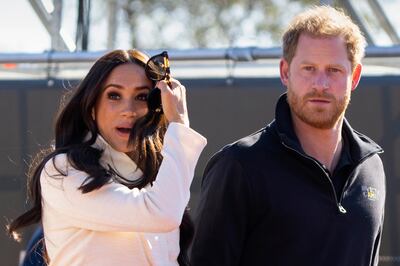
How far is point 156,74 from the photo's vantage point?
10.6 ft

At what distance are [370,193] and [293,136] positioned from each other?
1.16ft

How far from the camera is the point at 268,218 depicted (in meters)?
3.29

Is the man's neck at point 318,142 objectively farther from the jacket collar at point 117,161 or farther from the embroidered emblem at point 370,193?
the jacket collar at point 117,161

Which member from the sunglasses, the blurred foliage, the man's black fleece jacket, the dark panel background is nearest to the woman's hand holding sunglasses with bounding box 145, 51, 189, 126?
the sunglasses

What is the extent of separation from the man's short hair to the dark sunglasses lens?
53cm

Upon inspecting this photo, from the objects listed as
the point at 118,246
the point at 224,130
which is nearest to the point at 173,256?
the point at 118,246

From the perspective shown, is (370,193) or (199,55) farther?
(199,55)

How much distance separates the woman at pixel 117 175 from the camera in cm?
297

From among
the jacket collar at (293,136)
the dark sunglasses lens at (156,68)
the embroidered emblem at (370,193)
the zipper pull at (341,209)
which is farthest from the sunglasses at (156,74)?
the embroidered emblem at (370,193)

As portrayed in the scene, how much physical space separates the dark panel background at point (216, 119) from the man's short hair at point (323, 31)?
1.84 meters

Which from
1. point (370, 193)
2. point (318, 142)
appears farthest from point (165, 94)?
point (370, 193)

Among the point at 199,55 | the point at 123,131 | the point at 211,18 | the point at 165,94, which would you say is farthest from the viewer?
the point at 211,18

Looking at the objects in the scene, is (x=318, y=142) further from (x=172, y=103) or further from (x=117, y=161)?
(x=117, y=161)

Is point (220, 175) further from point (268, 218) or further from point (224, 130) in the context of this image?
point (224, 130)
